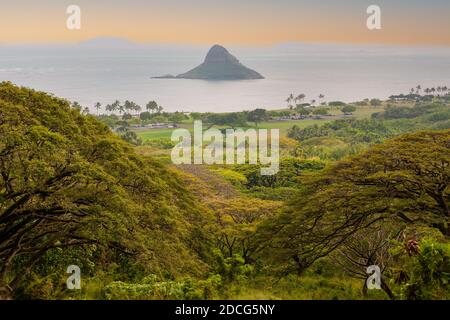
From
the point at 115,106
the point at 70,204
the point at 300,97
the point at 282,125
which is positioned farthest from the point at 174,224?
the point at 300,97

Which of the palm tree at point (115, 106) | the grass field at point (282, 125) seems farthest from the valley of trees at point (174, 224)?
the palm tree at point (115, 106)

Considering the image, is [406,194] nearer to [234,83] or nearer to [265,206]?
[265,206]

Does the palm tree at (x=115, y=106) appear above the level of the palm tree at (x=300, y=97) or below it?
below

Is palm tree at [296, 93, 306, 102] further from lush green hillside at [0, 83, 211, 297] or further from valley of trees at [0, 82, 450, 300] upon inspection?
lush green hillside at [0, 83, 211, 297]

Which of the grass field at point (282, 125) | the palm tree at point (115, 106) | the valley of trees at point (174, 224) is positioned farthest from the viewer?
the palm tree at point (115, 106)

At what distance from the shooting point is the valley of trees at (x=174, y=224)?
7.98 m

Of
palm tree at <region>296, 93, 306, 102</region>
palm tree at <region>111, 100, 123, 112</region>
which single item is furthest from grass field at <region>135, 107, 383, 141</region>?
palm tree at <region>111, 100, 123, 112</region>

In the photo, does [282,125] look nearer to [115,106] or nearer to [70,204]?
[115,106]

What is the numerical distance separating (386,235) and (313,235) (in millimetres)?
2327

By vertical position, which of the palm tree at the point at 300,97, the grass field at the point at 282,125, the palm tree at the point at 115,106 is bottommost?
the grass field at the point at 282,125

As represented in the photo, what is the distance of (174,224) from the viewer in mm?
10289

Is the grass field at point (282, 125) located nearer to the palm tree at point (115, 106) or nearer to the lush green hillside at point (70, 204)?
the palm tree at point (115, 106)

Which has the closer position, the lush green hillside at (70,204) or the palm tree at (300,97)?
the lush green hillside at (70,204)

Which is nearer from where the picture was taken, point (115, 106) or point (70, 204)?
point (70, 204)
